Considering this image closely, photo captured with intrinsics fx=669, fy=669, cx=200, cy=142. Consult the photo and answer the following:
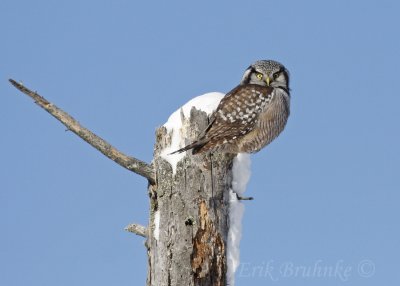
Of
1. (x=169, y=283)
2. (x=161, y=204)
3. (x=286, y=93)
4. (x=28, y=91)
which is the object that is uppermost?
(x=286, y=93)

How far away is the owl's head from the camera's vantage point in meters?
9.89

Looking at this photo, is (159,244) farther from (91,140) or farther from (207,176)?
(91,140)

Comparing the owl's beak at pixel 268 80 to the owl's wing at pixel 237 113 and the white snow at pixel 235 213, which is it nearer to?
the owl's wing at pixel 237 113

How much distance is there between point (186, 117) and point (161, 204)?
107 cm

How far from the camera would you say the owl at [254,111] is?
8.56 metres

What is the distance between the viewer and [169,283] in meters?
6.72

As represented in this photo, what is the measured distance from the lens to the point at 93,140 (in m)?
7.41

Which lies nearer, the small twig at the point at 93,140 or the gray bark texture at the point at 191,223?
the gray bark texture at the point at 191,223

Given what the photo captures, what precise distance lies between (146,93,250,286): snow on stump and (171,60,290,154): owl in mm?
945

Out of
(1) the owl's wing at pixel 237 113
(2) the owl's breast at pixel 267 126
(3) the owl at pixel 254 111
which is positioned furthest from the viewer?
(2) the owl's breast at pixel 267 126

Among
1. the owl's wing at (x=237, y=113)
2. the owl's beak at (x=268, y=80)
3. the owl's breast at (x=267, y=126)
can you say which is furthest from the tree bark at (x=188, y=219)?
the owl's beak at (x=268, y=80)

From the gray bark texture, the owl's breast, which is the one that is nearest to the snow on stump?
the gray bark texture

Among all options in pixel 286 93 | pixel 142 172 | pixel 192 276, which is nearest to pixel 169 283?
pixel 192 276

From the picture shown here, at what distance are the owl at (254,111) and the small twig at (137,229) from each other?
1.37 metres
